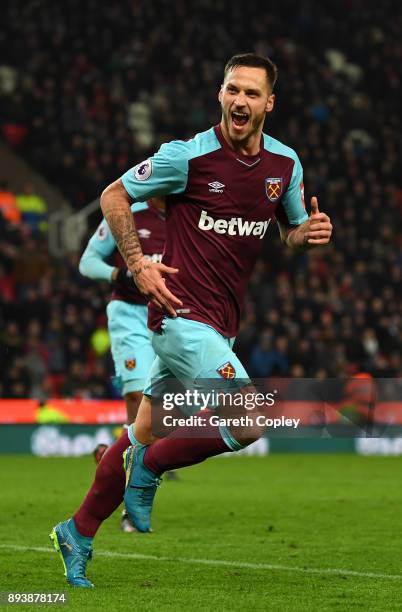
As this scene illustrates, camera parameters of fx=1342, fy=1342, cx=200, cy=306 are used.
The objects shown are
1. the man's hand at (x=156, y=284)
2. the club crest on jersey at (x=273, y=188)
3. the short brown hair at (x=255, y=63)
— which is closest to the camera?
the man's hand at (x=156, y=284)

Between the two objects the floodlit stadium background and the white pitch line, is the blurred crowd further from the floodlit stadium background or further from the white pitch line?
the white pitch line

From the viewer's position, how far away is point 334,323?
21.2 m

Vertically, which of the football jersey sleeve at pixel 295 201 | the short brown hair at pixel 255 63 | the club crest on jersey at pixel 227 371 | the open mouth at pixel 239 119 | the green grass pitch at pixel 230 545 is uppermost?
the short brown hair at pixel 255 63

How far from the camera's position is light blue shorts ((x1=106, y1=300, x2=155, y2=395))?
10.1 meters

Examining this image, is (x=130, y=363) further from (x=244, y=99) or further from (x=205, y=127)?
(x=205, y=127)

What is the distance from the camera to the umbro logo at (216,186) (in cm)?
641

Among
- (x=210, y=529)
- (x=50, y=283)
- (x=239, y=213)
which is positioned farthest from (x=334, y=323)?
(x=239, y=213)

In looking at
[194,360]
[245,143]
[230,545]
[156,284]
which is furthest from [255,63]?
[230,545]

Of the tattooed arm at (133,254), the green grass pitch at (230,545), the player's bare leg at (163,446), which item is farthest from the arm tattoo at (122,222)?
the green grass pitch at (230,545)

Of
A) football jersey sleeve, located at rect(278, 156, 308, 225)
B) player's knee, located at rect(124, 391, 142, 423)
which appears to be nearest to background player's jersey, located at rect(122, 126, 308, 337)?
football jersey sleeve, located at rect(278, 156, 308, 225)

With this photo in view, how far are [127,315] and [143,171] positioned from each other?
13.2 ft

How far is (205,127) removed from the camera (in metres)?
24.9

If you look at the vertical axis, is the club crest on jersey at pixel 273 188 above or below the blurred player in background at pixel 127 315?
above

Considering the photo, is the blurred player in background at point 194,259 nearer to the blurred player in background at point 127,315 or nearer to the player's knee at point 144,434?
the player's knee at point 144,434
